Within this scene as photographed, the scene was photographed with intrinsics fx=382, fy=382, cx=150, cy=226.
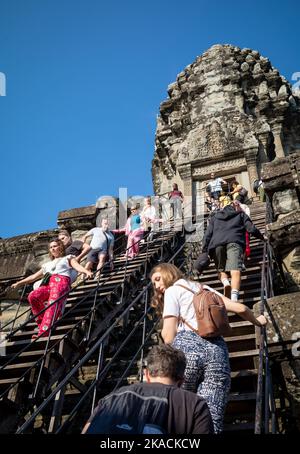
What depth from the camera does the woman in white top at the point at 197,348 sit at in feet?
8.92

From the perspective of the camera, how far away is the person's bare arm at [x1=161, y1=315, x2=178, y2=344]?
2.99m

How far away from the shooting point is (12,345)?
5281mm

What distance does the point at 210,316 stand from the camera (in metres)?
2.93

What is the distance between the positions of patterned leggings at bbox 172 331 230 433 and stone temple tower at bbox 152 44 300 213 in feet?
35.7

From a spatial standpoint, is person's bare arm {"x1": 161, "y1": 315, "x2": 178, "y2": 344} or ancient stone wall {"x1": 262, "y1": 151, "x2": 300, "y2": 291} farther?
ancient stone wall {"x1": 262, "y1": 151, "x2": 300, "y2": 291}

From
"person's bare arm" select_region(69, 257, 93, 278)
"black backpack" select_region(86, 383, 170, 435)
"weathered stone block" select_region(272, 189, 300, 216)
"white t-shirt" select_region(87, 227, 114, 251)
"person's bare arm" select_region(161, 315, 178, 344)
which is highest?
"white t-shirt" select_region(87, 227, 114, 251)

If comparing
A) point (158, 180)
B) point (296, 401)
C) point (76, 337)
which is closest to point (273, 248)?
point (296, 401)

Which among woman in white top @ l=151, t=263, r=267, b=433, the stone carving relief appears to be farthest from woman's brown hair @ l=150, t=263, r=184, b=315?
the stone carving relief

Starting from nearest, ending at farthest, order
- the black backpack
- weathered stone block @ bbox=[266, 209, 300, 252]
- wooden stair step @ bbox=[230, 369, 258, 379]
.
Result: the black backpack
wooden stair step @ bbox=[230, 369, 258, 379]
weathered stone block @ bbox=[266, 209, 300, 252]

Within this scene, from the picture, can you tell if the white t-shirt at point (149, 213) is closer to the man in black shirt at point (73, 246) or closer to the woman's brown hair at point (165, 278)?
the man in black shirt at point (73, 246)

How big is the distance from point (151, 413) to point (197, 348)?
0.99 meters

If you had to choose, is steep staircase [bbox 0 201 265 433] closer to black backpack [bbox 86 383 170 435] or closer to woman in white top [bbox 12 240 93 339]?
woman in white top [bbox 12 240 93 339]
